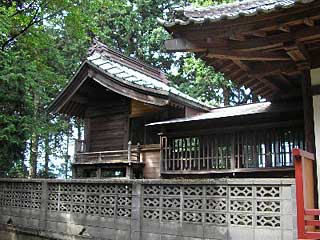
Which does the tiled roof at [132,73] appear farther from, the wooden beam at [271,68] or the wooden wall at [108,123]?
the wooden beam at [271,68]

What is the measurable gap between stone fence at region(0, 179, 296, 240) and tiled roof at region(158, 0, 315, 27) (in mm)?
2575

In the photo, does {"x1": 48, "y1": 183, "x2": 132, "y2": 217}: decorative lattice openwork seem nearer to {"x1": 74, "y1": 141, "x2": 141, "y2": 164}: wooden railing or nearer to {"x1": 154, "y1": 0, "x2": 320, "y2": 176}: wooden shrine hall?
{"x1": 154, "y1": 0, "x2": 320, "y2": 176}: wooden shrine hall

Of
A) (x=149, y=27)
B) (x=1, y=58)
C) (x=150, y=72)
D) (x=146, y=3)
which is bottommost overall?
(x=1, y=58)

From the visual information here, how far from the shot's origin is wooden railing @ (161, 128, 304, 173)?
10930 mm

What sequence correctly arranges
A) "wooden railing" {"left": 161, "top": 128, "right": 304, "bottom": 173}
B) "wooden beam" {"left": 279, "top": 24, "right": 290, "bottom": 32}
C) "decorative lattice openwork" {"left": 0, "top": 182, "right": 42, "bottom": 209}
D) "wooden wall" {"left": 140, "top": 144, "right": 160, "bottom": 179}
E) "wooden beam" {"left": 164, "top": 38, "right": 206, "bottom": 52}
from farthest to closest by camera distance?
"wooden wall" {"left": 140, "top": 144, "right": 160, "bottom": 179}, "wooden railing" {"left": 161, "top": 128, "right": 304, "bottom": 173}, "decorative lattice openwork" {"left": 0, "top": 182, "right": 42, "bottom": 209}, "wooden beam" {"left": 164, "top": 38, "right": 206, "bottom": 52}, "wooden beam" {"left": 279, "top": 24, "right": 290, "bottom": 32}

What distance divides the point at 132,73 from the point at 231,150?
7.47 metres

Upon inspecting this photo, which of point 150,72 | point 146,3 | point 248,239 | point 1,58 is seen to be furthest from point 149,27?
point 248,239

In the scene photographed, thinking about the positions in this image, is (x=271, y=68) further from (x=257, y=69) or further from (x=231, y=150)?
(x=231, y=150)

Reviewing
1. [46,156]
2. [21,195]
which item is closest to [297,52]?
[21,195]

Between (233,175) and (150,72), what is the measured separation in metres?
10.1

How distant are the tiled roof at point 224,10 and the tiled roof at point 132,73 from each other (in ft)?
24.5

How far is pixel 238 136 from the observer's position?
12.1 m

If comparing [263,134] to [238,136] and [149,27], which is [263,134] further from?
[149,27]

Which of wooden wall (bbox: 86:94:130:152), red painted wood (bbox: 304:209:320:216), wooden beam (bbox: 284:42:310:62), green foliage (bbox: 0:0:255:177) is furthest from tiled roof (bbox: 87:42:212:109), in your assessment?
red painted wood (bbox: 304:209:320:216)
